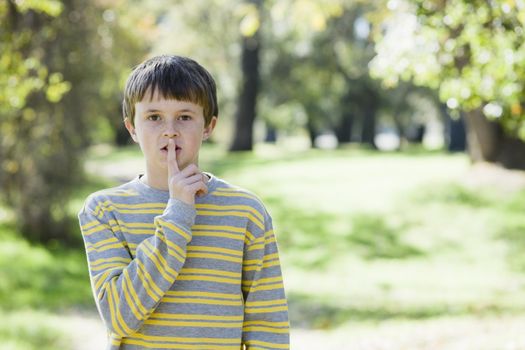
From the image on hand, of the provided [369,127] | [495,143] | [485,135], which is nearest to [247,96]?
[369,127]

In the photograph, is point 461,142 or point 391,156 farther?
point 461,142

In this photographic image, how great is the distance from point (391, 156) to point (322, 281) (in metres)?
13.5

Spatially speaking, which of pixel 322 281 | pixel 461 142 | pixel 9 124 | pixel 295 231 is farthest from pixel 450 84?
pixel 461 142

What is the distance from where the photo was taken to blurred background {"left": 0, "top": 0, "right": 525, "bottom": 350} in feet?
19.1

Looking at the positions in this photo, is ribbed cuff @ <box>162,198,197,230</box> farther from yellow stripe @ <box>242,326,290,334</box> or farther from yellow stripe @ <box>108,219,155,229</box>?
yellow stripe @ <box>242,326,290,334</box>

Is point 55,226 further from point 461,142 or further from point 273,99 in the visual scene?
point 273,99

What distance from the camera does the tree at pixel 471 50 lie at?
5262 millimetres

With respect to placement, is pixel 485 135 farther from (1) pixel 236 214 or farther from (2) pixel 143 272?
(2) pixel 143 272

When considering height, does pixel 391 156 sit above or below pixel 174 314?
below

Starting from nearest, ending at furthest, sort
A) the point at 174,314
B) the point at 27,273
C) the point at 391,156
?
1. the point at 174,314
2. the point at 27,273
3. the point at 391,156

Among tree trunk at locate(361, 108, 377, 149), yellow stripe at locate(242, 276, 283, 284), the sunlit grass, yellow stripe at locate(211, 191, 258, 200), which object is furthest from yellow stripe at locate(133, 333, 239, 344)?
tree trunk at locate(361, 108, 377, 149)

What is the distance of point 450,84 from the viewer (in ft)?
18.8

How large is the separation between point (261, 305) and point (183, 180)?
0.49 meters

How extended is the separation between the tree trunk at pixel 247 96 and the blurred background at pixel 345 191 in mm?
5321
